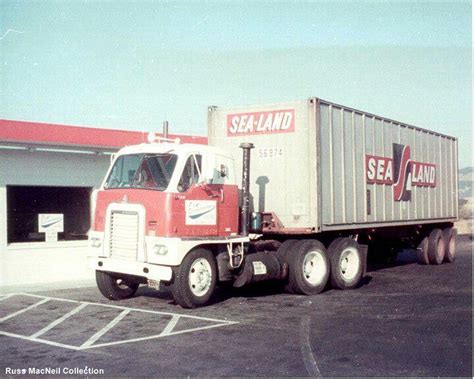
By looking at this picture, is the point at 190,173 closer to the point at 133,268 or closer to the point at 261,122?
the point at 133,268

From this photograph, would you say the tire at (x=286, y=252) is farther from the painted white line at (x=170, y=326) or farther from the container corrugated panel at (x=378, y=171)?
the painted white line at (x=170, y=326)

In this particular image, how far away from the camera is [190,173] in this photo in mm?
10766

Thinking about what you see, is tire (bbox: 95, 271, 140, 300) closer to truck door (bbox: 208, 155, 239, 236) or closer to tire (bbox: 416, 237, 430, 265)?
truck door (bbox: 208, 155, 239, 236)

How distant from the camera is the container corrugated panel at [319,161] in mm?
12344

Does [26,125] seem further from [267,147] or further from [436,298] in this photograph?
[436,298]

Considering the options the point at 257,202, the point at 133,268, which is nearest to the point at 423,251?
the point at 257,202

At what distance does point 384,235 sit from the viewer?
52.0 ft

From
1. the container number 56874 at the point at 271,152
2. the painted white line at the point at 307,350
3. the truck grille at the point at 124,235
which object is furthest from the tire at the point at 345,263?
the truck grille at the point at 124,235

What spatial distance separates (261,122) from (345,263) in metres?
3.55

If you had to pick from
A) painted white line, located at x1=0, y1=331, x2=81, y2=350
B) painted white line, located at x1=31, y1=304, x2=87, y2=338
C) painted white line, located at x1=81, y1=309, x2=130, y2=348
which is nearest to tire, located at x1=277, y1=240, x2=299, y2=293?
painted white line, located at x1=81, y1=309, x2=130, y2=348

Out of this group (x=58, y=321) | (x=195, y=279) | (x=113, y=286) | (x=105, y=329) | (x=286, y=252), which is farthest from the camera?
(x=286, y=252)

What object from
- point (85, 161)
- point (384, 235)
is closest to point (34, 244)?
point (85, 161)

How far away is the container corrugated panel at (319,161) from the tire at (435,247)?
2938 mm

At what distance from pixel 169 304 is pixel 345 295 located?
3516mm
